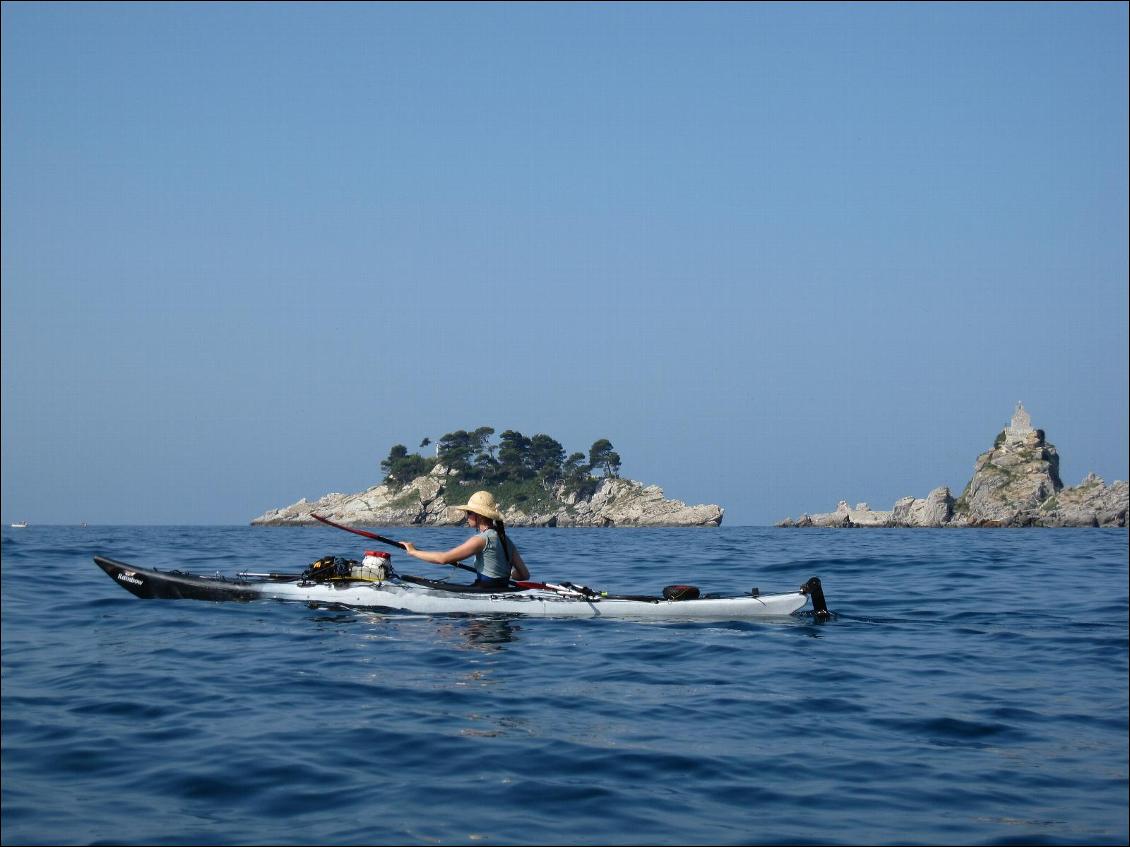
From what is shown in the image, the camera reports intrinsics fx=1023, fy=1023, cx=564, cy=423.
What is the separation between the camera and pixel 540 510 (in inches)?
5945

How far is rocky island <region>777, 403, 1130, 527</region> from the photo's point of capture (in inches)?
4594

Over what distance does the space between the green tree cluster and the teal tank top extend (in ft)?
455

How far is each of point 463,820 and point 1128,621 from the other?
12.1 metres

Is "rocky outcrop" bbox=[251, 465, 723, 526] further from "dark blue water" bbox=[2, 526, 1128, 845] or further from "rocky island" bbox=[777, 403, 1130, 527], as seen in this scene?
"dark blue water" bbox=[2, 526, 1128, 845]

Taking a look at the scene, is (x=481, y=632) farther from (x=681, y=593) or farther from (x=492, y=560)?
(x=681, y=593)

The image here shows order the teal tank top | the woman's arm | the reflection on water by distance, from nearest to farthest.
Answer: the reflection on water, the woman's arm, the teal tank top

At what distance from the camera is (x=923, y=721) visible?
27.8 ft

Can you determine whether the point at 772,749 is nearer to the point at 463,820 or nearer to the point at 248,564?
the point at 463,820

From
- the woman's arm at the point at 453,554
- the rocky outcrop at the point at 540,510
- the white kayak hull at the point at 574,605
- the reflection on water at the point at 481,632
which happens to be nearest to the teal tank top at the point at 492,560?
the woman's arm at the point at 453,554

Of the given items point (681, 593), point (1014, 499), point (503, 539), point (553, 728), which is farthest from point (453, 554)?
point (1014, 499)

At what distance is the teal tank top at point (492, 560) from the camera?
583 inches

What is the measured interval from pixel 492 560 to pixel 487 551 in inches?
6.0

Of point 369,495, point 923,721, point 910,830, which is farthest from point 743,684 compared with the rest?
point 369,495

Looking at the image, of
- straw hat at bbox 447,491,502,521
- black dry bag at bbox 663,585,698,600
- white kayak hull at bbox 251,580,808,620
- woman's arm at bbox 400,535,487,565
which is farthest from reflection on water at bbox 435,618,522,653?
black dry bag at bbox 663,585,698,600
